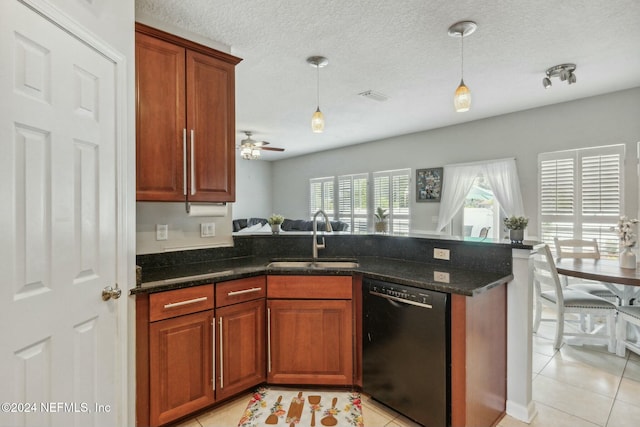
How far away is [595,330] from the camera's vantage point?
10.6 feet

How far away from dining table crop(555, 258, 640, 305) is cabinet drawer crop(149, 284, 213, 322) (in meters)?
2.97

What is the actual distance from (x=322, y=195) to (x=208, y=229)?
17.2 ft

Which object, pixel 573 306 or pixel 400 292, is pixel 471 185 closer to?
pixel 573 306

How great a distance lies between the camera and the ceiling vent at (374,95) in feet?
11.8

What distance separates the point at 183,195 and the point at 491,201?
4.55m

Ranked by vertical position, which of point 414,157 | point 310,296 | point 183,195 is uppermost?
point 414,157

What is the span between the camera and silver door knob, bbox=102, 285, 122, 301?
1521 mm

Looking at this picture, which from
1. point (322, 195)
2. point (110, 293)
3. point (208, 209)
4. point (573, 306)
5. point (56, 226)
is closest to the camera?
point (56, 226)

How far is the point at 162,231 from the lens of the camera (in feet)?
7.29

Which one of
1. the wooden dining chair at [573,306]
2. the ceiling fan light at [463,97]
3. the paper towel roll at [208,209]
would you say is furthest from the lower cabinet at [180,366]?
the wooden dining chair at [573,306]

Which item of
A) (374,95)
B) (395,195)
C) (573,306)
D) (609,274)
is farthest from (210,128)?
(395,195)

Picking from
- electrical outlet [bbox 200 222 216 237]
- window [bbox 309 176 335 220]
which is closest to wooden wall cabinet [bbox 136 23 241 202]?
electrical outlet [bbox 200 222 216 237]

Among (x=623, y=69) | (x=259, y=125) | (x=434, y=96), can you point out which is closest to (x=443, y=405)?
(x=434, y=96)

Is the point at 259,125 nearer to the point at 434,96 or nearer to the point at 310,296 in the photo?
the point at 434,96
